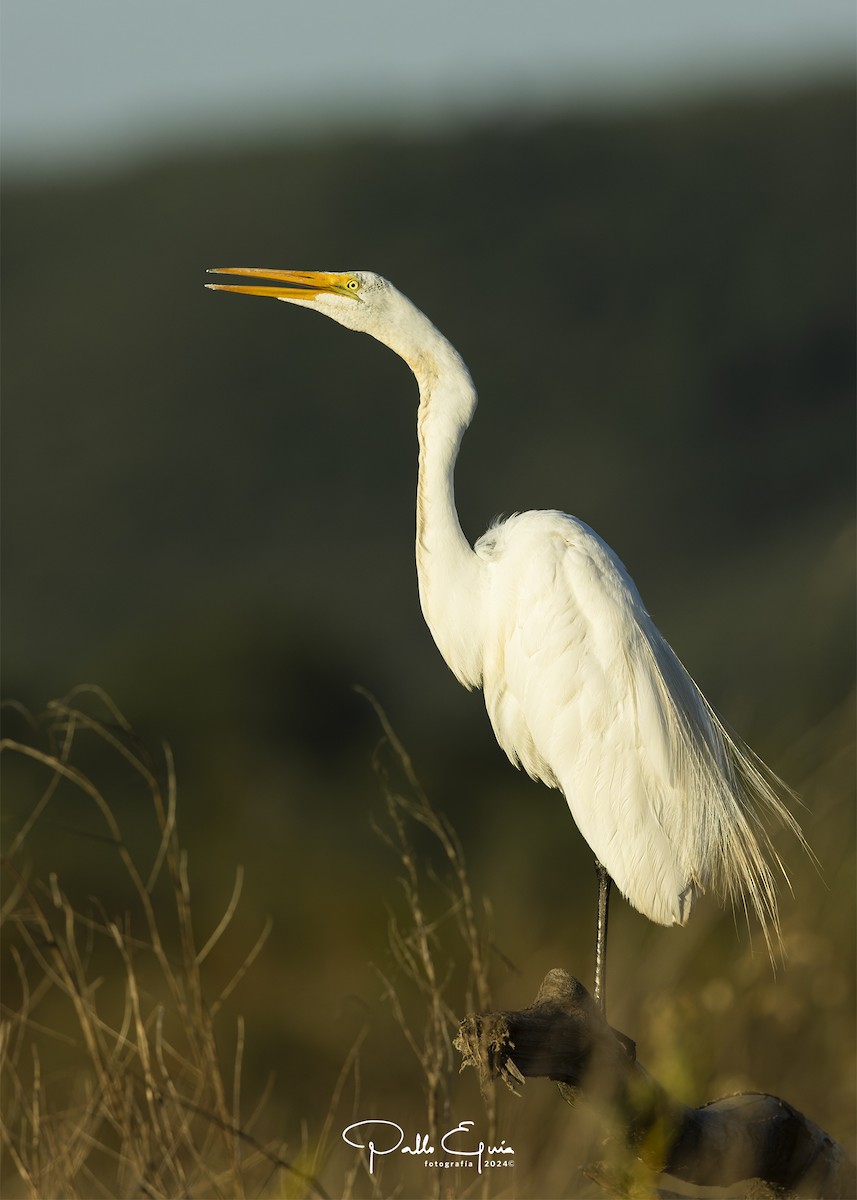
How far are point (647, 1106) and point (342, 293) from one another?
2035mm

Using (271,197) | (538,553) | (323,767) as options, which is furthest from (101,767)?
(271,197)

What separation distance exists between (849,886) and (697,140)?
109 feet

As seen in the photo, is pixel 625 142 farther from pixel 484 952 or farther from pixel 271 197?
pixel 484 952

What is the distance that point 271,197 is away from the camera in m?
35.2

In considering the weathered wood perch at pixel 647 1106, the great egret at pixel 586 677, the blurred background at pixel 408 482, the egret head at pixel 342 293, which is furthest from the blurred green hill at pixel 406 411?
the weathered wood perch at pixel 647 1106

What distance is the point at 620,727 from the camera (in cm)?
334

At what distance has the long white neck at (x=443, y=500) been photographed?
133 inches

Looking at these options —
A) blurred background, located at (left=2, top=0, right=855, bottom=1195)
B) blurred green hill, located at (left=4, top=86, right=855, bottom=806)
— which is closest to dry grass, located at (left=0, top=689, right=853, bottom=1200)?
blurred background, located at (left=2, top=0, right=855, bottom=1195)

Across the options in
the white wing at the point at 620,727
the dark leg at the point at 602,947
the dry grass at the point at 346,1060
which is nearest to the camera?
the dry grass at the point at 346,1060

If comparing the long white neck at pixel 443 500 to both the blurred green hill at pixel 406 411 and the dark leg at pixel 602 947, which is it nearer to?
the dark leg at pixel 602 947


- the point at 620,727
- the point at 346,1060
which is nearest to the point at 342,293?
the point at 620,727

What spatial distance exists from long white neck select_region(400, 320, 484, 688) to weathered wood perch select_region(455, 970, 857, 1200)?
1.17 m

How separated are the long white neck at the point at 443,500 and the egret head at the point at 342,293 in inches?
4.6

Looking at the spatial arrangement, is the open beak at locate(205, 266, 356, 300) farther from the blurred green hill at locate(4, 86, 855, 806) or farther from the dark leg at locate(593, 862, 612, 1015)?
the blurred green hill at locate(4, 86, 855, 806)
